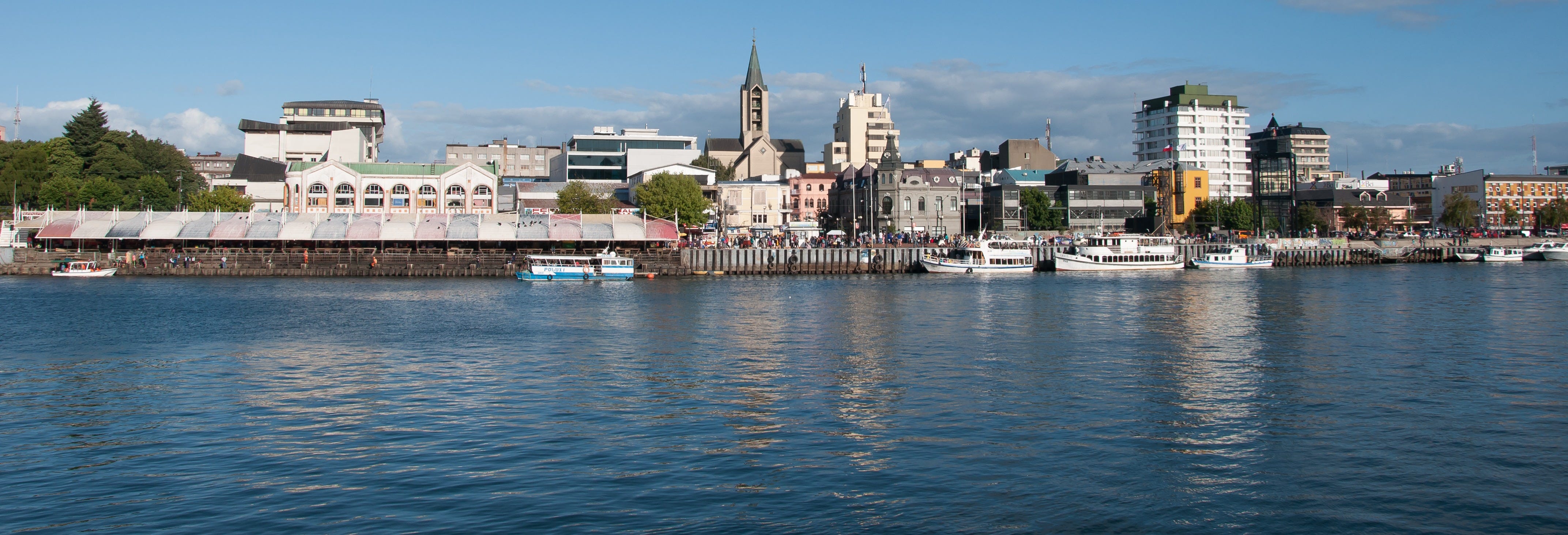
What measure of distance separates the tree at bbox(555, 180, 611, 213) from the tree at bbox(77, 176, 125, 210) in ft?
130

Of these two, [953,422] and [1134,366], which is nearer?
[953,422]

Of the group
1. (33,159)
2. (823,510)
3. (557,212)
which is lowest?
(823,510)

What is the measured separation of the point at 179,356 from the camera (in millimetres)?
35656

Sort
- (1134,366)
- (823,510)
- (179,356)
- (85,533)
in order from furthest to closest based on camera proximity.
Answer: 1. (179,356)
2. (1134,366)
3. (823,510)
4. (85,533)

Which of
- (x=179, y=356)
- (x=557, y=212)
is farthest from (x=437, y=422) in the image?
(x=557, y=212)

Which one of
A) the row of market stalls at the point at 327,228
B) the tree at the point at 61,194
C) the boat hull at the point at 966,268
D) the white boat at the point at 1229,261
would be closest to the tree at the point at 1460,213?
the white boat at the point at 1229,261

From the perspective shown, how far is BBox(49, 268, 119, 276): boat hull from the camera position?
79438 millimetres

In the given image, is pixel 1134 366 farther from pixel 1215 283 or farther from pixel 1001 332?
pixel 1215 283

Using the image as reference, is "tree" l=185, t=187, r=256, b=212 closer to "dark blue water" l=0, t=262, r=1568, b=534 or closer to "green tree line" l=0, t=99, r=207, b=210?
"green tree line" l=0, t=99, r=207, b=210

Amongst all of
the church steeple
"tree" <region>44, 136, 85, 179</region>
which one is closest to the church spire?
the church steeple

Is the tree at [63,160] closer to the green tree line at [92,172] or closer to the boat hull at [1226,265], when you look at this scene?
the green tree line at [92,172]

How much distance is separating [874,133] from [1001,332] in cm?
12726

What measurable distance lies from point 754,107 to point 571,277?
98622 millimetres

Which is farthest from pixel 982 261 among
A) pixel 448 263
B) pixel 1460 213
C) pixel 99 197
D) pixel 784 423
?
pixel 1460 213
